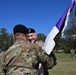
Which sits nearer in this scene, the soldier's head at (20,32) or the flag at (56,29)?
the soldier's head at (20,32)

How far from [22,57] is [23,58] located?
24mm

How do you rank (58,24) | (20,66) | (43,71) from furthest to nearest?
(58,24)
(43,71)
(20,66)

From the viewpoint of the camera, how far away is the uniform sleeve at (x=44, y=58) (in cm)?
582

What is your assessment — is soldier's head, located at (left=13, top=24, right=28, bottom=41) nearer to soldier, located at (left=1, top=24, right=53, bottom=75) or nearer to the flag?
soldier, located at (left=1, top=24, right=53, bottom=75)

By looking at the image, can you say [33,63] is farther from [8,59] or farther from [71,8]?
[71,8]

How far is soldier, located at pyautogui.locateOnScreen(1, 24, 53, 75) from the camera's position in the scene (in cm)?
568

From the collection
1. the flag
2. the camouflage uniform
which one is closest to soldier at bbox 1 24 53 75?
the camouflage uniform

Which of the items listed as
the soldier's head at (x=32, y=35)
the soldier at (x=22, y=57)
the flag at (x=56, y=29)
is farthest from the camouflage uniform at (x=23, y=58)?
the soldier's head at (x=32, y=35)

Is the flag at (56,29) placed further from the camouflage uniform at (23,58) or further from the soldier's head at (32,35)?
the camouflage uniform at (23,58)

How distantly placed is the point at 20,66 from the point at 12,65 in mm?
134

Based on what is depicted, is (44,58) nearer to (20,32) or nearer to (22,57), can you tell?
(22,57)

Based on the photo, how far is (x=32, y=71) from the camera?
570 centimetres

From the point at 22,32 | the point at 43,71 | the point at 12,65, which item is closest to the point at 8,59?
the point at 12,65

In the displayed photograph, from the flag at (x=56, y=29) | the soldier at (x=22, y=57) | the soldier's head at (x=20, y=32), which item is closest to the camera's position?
the soldier at (x=22, y=57)
